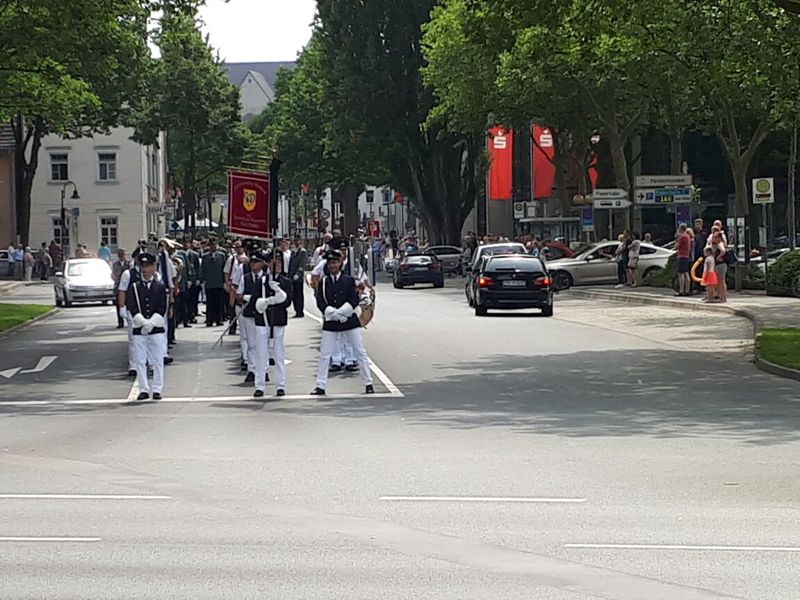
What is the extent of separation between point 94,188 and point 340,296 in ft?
204

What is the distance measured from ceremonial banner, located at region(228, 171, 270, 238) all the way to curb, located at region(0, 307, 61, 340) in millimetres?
7308

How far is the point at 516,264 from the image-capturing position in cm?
3316

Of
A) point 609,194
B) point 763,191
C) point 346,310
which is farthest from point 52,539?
point 609,194

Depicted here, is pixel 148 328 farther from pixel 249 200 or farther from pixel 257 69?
pixel 257 69

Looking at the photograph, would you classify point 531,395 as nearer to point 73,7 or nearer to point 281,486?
point 281,486

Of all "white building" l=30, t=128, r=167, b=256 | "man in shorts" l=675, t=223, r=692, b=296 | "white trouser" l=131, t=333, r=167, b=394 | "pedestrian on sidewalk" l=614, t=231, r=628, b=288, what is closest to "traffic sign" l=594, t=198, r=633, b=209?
"pedestrian on sidewalk" l=614, t=231, r=628, b=288

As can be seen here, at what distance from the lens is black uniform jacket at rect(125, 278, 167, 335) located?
17.9 metres

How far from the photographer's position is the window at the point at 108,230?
7800 cm

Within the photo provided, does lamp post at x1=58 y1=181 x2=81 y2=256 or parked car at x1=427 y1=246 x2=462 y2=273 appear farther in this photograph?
lamp post at x1=58 y1=181 x2=81 y2=256

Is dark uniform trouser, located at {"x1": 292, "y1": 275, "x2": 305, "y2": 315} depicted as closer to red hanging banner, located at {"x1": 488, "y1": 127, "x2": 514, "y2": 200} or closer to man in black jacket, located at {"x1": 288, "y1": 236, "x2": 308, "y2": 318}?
man in black jacket, located at {"x1": 288, "y1": 236, "x2": 308, "y2": 318}

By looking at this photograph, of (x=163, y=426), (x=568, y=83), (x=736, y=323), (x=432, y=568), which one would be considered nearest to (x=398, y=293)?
(x=568, y=83)

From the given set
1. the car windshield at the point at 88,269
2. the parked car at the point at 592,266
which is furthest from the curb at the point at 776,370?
the car windshield at the point at 88,269

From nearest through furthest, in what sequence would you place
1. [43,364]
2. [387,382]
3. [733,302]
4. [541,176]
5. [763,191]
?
[387,382] → [43,364] → [733,302] → [763,191] → [541,176]

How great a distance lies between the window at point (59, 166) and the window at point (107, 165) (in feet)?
5.65
